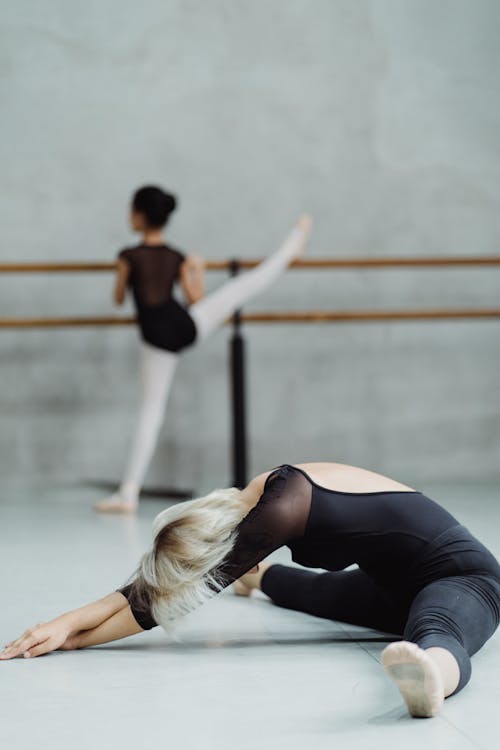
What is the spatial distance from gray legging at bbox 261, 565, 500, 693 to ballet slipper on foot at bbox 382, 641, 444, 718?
9 centimetres

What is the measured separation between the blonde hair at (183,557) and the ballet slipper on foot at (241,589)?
1.82 feet

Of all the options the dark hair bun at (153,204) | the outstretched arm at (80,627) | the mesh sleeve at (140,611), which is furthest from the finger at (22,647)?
the dark hair bun at (153,204)

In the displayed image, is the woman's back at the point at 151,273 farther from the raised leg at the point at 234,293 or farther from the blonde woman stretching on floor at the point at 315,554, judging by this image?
the blonde woman stretching on floor at the point at 315,554

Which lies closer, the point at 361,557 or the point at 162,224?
the point at 361,557

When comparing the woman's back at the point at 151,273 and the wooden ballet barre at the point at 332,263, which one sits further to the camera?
the wooden ballet barre at the point at 332,263

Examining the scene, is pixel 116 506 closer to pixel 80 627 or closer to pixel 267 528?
pixel 80 627

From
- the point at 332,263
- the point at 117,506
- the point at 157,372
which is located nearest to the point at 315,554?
the point at 117,506

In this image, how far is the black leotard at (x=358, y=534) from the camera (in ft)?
5.07

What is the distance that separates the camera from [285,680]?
1.49 metres

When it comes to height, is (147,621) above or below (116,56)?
below

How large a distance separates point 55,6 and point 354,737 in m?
3.67

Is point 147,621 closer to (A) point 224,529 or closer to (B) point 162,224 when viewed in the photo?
(A) point 224,529

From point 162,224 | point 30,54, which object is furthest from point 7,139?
point 162,224

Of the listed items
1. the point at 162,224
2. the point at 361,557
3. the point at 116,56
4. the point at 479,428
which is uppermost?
the point at 116,56
